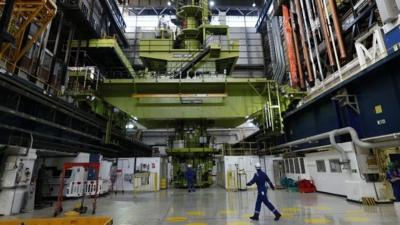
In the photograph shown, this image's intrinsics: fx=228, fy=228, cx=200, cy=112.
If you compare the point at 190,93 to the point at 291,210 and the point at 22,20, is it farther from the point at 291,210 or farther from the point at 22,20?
the point at 22,20

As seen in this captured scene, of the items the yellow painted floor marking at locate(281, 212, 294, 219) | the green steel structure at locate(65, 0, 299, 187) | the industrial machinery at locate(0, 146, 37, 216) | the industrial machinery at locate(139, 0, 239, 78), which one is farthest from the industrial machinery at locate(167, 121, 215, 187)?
the yellow painted floor marking at locate(281, 212, 294, 219)

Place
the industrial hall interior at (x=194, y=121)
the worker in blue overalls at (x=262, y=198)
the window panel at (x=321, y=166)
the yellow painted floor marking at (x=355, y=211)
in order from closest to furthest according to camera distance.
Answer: the worker in blue overalls at (x=262, y=198), the yellow painted floor marking at (x=355, y=211), the industrial hall interior at (x=194, y=121), the window panel at (x=321, y=166)

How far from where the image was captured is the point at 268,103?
1119 centimetres

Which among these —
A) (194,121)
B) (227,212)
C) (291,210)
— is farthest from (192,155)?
(291,210)

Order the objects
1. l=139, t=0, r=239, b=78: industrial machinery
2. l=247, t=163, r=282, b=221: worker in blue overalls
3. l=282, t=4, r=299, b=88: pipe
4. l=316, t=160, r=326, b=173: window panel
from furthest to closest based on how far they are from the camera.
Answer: l=282, t=4, r=299, b=88: pipe < l=139, t=0, r=239, b=78: industrial machinery < l=316, t=160, r=326, b=173: window panel < l=247, t=163, r=282, b=221: worker in blue overalls

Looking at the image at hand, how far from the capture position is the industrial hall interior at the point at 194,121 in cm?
668

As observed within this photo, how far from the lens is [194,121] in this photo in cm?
1526

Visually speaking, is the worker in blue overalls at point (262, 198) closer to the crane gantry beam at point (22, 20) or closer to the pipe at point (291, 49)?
the crane gantry beam at point (22, 20)

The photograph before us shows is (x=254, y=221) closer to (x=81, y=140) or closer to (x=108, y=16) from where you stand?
(x=81, y=140)

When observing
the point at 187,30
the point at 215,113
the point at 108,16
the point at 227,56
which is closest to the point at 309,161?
the point at 215,113

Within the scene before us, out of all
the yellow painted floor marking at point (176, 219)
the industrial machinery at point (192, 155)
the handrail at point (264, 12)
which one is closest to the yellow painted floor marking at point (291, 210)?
the yellow painted floor marking at point (176, 219)

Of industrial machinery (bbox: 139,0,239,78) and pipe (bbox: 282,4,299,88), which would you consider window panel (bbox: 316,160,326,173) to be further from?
pipe (bbox: 282,4,299,88)

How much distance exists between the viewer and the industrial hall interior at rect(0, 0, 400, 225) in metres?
6.68

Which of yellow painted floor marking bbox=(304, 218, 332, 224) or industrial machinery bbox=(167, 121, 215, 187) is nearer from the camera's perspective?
yellow painted floor marking bbox=(304, 218, 332, 224)
